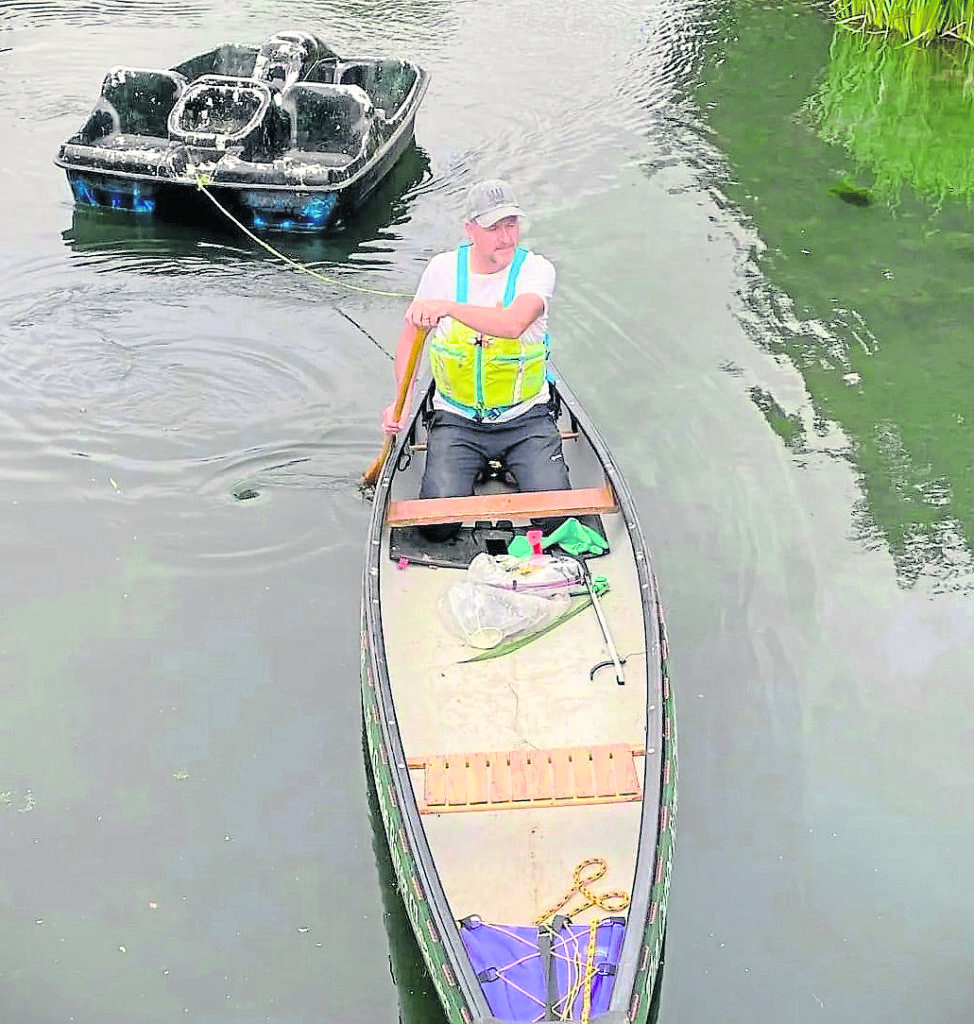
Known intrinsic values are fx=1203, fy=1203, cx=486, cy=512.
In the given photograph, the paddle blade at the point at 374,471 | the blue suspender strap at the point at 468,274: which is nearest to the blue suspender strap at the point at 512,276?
the blue suspender strap at the point at 468,274

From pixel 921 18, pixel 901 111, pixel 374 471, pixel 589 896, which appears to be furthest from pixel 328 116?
pixel 589 896

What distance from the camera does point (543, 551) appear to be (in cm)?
580

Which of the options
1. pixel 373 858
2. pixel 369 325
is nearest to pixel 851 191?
pixel 369 325

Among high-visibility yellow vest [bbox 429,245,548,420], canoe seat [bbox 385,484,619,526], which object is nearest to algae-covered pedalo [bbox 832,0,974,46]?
high-visibility yellow vest [bbox 429,245,548,420]

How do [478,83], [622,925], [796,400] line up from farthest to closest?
[478,83] < [796,400] < [622,925]

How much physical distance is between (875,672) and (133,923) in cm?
380

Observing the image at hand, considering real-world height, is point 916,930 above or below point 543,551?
below

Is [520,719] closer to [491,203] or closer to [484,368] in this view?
[484,368]

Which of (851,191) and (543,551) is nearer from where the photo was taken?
(543,551)

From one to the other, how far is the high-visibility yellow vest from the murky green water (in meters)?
1.37

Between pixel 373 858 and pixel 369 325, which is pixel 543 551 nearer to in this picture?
pixel 373 858

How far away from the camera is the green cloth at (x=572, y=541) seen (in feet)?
18.7

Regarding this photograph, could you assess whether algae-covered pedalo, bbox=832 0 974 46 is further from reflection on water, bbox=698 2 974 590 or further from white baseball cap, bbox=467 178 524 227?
white baseball cap, bbox=467 178 524 227

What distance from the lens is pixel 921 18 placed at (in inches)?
596
